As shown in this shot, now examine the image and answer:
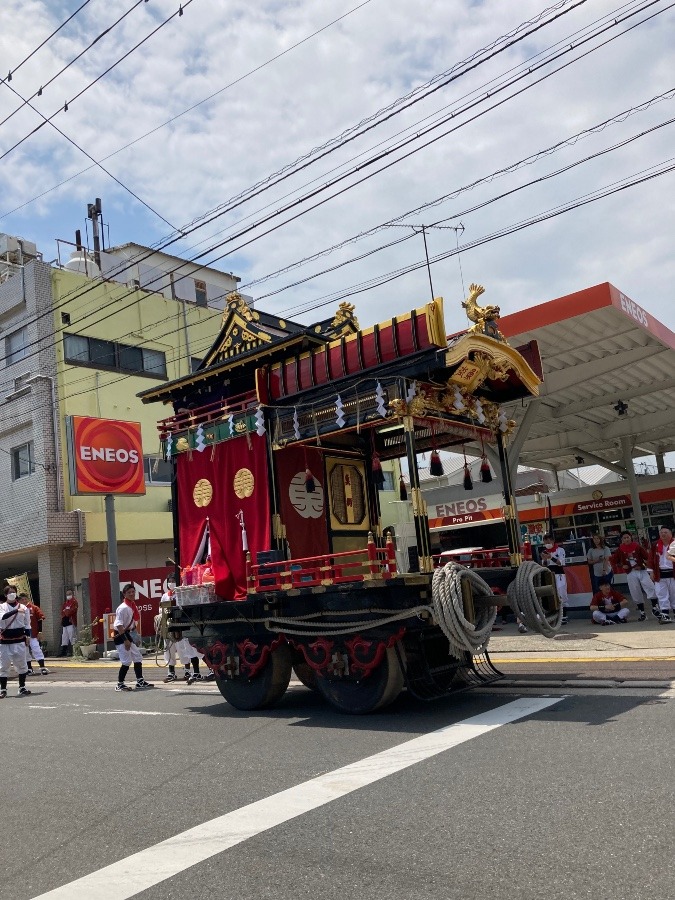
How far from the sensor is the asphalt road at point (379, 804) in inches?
158

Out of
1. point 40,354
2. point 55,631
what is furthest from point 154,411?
point 55,631

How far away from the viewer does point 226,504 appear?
10.5m

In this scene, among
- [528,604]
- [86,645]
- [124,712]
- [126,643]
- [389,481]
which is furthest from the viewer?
[389,481]

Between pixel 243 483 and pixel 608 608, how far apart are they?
28.1 ft

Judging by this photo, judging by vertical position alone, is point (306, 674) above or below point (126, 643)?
A: below

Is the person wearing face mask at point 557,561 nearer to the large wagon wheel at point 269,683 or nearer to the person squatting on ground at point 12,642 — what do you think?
the large wagon wheel at point 269,683

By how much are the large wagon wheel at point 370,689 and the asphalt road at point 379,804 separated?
0.23 m

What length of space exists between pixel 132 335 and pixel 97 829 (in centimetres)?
2324

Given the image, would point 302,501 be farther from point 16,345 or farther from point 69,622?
point 16,345

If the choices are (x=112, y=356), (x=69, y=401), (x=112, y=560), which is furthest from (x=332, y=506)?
(x=112, y=356)

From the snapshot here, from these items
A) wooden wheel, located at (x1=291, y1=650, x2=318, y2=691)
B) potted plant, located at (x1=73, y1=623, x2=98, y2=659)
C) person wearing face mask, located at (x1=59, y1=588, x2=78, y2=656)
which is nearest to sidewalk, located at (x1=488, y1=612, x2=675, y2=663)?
wooden wheel, located at (x1=291, y1=650, x2=318, y2=691)

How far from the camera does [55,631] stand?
23.5 meters

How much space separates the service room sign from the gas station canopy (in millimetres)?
11105

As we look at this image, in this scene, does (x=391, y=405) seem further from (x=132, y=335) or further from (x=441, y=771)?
(x=132, y=335)
